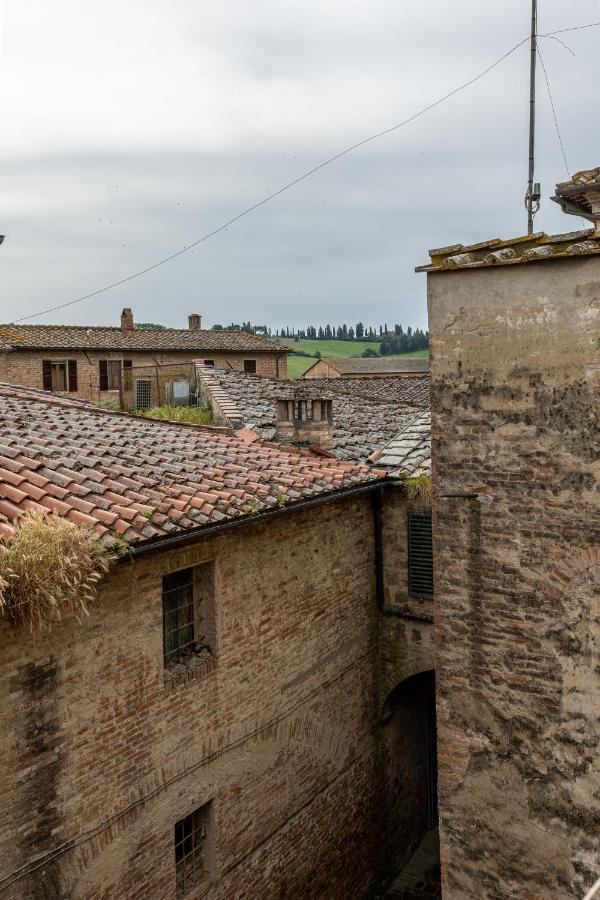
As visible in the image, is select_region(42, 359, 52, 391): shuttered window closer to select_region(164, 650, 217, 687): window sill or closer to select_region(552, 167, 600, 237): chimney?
select_region(164, 650, 217, 687): window sill

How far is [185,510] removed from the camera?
6570 mm

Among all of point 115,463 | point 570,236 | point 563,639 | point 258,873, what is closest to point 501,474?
point 563,639

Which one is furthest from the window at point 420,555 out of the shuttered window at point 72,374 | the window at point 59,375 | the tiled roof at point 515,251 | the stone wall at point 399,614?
the shuttered window at point 72,374

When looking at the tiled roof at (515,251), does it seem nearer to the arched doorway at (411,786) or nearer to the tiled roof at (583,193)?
the tiled roof at (583,193)

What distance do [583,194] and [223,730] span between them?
7473 mm

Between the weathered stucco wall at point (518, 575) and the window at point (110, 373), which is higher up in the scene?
the window at point (110, 373)

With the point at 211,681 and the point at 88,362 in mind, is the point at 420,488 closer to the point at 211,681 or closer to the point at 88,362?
the point at 211,681

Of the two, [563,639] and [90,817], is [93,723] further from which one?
[563,639]

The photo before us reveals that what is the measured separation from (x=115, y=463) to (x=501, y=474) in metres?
3.94

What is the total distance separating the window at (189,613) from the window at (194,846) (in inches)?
65.8

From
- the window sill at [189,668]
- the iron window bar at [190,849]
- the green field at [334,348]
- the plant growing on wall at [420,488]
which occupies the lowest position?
the iron window bar at [190,849]

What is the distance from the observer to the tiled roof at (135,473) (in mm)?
6027

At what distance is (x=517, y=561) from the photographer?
6.22 m

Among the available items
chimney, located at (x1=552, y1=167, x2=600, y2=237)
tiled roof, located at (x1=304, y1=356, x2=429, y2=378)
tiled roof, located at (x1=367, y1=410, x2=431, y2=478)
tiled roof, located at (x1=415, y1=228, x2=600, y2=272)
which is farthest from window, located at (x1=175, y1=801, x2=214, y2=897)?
tiled roof, located at (x1=304, y1=356, x2=429, y2=378)
